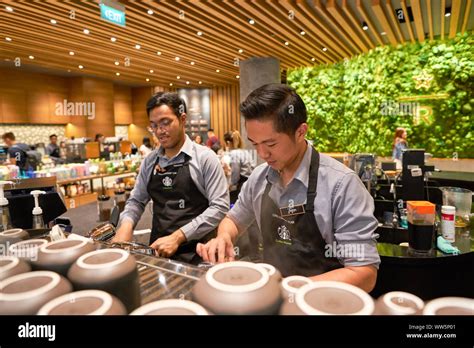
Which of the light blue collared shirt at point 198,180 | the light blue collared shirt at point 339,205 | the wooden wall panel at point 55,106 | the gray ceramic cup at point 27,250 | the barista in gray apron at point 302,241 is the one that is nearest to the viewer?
the gray ceramic cup at point 27,250

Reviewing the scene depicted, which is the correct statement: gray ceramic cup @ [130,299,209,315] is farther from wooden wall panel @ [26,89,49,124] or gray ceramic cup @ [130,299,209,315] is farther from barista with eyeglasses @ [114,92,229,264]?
wooden wall panel @ [26,89,49,124]

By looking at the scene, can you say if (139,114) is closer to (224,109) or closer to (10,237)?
(224,109)

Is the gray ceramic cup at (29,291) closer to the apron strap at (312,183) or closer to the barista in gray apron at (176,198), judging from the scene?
the apron strap at (312,183)

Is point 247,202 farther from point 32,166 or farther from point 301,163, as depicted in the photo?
point 32,166

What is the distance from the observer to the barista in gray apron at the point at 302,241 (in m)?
1.33

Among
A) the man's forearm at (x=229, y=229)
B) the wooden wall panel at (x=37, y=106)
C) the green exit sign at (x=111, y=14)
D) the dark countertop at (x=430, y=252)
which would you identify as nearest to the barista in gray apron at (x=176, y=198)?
the man's forearm at (x=229, y=229)

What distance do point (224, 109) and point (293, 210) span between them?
1468 centimetres

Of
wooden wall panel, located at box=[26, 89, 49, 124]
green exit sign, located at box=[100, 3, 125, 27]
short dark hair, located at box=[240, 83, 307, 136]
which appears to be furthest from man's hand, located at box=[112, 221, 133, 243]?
wooden wall panel, located at box=[26, 89, 49, 124]

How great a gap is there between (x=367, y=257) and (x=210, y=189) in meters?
1.27

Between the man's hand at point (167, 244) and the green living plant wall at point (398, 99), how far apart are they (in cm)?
822
